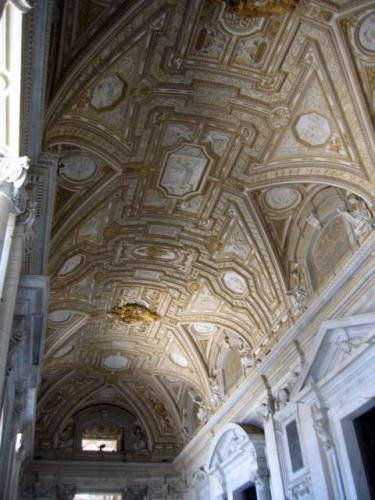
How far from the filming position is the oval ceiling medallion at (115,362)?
725 inches

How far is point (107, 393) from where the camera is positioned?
66.8ft

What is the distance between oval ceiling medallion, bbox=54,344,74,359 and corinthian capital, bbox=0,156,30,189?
11.5 metres

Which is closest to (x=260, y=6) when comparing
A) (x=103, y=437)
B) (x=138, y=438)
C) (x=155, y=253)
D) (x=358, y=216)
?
(x=358, y=216)

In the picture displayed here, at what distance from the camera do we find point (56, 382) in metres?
19.0

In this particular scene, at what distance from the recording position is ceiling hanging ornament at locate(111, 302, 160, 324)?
15.6 metres

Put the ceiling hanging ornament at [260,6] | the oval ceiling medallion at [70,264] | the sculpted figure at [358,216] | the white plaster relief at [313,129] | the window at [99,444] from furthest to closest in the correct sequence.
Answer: the window at [99,444]
the oval ceiling medallion at [70,264]
the white plaster relief at [313,129]
the sculpted figure at [358,216]
the ceiling hanging ornament at [260,6]

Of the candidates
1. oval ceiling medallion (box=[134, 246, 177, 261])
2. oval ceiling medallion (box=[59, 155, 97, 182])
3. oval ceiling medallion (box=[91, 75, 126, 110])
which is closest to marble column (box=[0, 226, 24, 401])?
oval ceiling medallion (box=[91, 75, 126, 110])

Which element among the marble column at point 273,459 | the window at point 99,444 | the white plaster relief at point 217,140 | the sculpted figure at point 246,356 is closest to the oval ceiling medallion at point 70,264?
the white plaster relief at point 217,140

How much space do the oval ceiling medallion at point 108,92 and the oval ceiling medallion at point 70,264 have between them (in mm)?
4292

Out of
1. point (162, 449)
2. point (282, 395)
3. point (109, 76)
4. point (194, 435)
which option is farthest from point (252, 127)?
point (162, 449)

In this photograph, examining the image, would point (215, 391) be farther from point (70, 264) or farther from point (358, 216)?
point (358, 216)

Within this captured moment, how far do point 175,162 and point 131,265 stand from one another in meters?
3.74

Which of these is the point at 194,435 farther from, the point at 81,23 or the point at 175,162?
the point at 81,23

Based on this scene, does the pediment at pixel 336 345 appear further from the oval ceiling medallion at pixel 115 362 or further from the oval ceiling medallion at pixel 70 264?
the oval ceiling medallion at pixel 115 362
